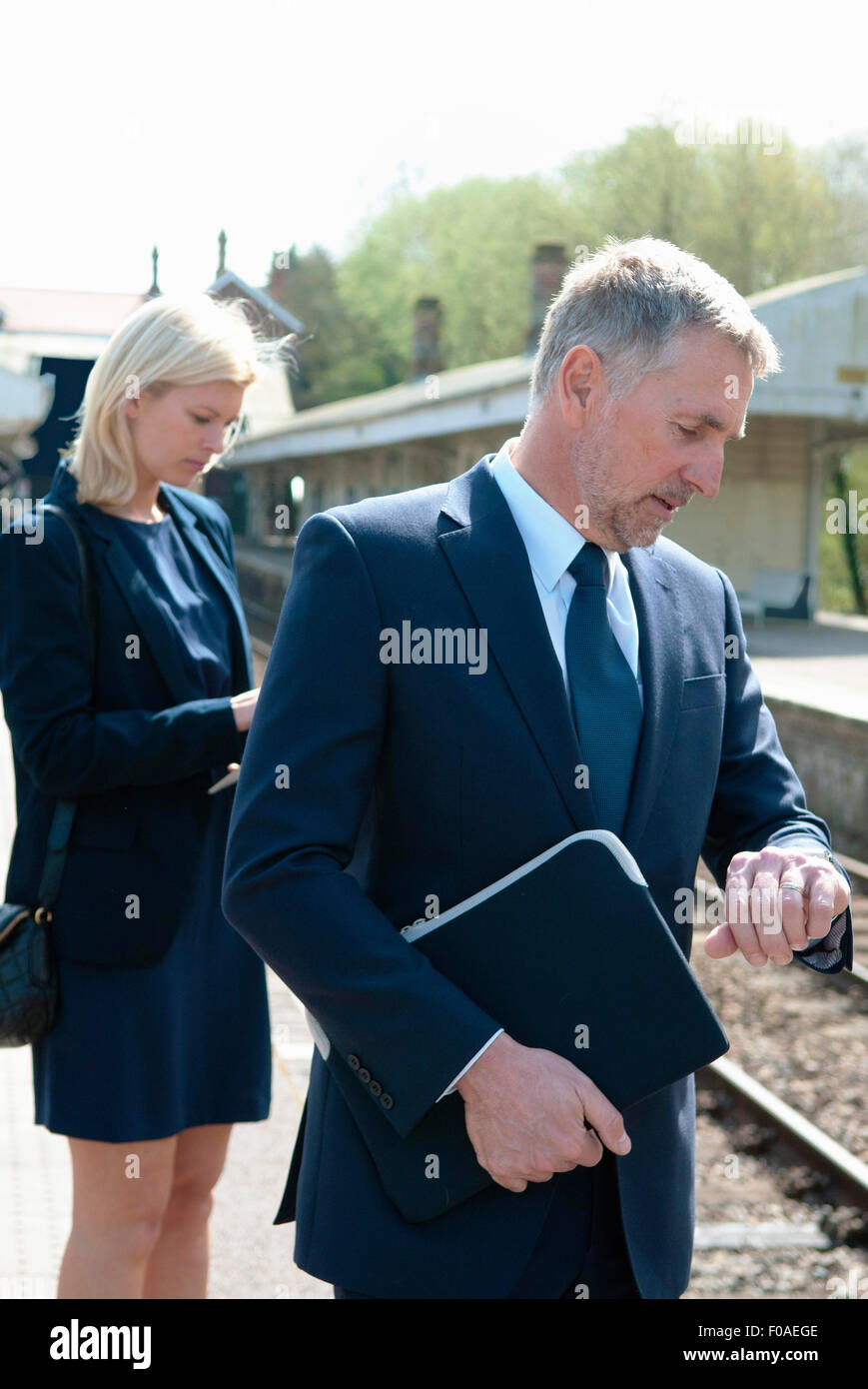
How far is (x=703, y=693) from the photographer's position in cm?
221

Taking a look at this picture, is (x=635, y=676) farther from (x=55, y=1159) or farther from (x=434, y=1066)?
(x=55, y=1159)

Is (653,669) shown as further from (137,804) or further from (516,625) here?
(137,804)

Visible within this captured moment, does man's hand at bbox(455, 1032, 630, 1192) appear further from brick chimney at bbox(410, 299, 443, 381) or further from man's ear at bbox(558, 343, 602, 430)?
brick chimney at bbox(410, 299, 443, 381)

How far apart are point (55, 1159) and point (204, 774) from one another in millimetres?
2242

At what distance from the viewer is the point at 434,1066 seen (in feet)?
6.14

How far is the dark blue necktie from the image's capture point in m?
2.07

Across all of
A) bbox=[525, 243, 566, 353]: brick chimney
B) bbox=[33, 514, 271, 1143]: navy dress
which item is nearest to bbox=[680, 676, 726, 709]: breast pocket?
bbox=[33, 514, 271, 1143]: navy dress

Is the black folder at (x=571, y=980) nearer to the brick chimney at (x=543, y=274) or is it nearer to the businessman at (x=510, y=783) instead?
the businessman at (x=510, y=783)

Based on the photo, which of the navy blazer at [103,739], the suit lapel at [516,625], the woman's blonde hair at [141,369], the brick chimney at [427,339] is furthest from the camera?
the brick chimney at [427,339]

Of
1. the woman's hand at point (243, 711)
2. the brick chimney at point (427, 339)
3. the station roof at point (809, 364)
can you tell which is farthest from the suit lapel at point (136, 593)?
the brick chimney at point (427, 339)

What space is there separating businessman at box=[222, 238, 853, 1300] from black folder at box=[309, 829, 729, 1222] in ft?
0.11

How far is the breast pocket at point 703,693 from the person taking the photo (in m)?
2.18

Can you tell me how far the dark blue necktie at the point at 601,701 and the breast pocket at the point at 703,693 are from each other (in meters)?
0.10
